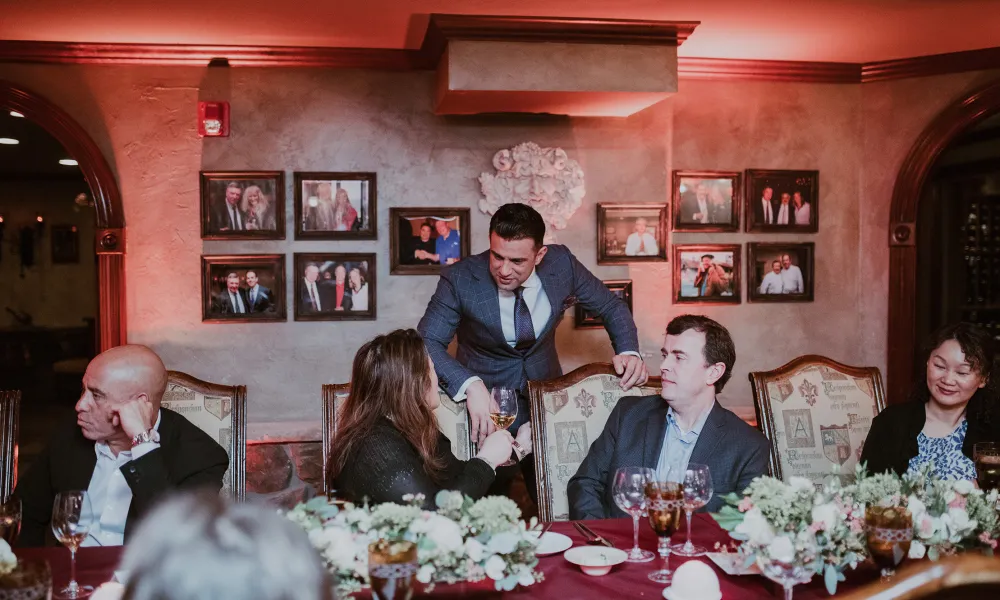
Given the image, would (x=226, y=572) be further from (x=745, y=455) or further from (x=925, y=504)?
(x=745, y=455)

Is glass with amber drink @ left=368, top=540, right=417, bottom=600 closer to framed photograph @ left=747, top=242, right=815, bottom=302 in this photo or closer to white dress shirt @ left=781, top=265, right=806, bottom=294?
framed photograph @ left=747, top=242, right=815, bottom=302

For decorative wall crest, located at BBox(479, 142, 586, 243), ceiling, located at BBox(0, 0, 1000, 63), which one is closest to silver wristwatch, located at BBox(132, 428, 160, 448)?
ceiling, located at BBox(0, 0, 1000, 63)

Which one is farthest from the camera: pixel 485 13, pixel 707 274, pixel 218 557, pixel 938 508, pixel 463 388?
pixel 707 274

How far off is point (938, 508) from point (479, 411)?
1.49 metres

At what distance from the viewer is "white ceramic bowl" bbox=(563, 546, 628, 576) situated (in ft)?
6.39

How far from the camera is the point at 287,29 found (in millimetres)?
4223

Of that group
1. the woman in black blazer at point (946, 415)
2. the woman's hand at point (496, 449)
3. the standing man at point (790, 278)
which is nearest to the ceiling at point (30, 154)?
the standing man at point (790, 278)

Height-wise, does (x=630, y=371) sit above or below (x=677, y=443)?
above

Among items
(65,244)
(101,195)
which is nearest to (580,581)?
(101,195)

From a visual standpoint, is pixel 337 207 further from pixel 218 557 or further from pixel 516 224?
pixel 218 557

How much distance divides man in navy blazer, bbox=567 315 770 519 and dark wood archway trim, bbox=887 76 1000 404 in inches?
106

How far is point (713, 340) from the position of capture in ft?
9.23

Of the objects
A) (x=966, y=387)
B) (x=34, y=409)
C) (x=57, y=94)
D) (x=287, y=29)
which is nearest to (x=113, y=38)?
(x=57, y=94)

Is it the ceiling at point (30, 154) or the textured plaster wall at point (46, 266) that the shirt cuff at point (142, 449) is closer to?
the ceiling at point (30, 154)
